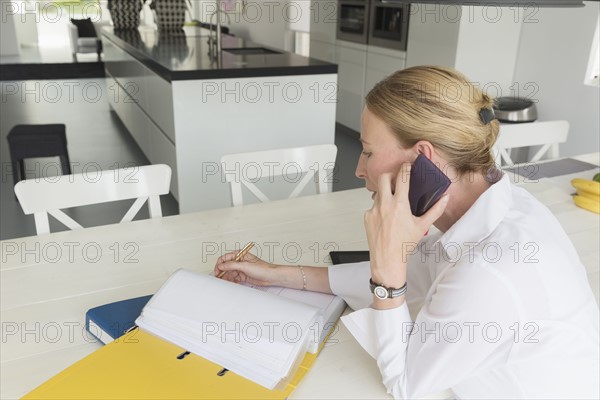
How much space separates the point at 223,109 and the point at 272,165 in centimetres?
115

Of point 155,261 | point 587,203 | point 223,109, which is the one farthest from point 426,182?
point 223,109

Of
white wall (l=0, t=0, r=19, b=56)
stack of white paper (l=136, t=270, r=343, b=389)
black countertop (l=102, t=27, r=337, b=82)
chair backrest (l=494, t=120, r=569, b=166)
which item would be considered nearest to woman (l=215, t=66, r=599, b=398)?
stack of white paper (l=136, t=270, r=343, b=389)

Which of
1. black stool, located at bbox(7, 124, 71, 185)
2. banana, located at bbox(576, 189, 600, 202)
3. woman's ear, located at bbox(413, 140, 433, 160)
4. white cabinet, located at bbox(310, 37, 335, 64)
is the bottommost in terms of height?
black stool, located at bbox(7, 124, 71, 185)

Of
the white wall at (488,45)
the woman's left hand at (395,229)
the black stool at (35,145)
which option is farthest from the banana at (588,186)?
the black stool at (35,145)

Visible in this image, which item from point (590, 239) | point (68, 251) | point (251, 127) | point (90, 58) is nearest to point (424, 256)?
point (590, 239)

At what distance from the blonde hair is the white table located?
16.2 inches

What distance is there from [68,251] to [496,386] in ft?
3.33

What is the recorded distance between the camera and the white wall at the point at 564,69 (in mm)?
3240

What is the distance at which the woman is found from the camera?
805 mm

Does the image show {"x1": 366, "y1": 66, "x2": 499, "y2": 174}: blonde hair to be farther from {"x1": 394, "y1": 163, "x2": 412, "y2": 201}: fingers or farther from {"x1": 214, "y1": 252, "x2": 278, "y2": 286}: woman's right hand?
{"x1": 214, "y1": 252, "x2": 278, "y2": 286}: woman's right hand

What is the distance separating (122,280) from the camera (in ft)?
4.03

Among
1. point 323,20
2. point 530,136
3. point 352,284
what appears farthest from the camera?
point 323,20

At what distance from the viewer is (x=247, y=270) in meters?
1.16

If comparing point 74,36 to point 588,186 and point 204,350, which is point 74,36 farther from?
point 204,350
